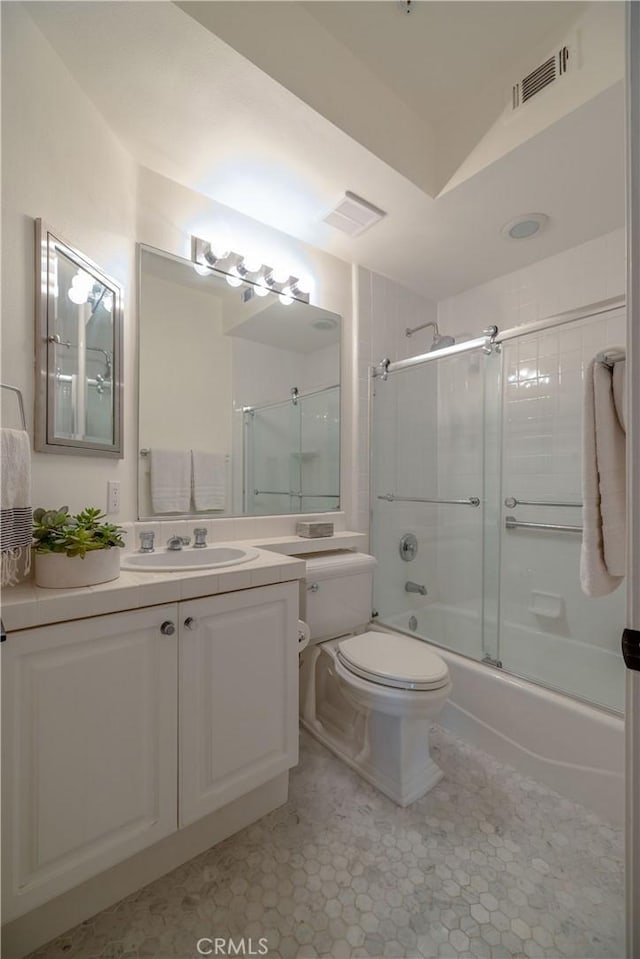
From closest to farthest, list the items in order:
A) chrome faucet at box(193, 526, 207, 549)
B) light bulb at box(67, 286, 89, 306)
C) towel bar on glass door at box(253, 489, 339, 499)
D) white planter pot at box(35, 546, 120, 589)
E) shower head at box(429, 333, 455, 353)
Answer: white planter pot at box(35, 546, 120, 589)
light bulb at box(67, 286, 89, 306)
chrome faucet at box(193, 526, 207, 549)
towel bar on glass door at box(253, 489, 339, 499)
shower head at box(429, 333, 455, 353)

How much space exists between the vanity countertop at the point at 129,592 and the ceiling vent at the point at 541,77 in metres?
1.92

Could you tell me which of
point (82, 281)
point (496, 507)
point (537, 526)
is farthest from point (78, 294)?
point (537, 526)

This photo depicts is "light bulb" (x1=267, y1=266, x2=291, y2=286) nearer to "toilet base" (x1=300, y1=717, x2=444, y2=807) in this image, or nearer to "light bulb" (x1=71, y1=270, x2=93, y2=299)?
"light bulb" (x1=71, y1=270, x2=93, y2=299)

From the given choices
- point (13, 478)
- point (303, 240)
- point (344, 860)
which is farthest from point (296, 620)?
point (303, 240)

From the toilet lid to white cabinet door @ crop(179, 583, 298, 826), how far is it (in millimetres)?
288

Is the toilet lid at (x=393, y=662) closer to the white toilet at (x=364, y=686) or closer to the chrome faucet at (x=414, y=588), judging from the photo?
the white toilet at (x=364, y=686)

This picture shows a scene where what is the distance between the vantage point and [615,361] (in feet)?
3.08


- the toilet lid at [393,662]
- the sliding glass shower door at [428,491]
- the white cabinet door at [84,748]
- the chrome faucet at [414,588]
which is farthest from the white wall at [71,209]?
the chrome faucet at [414,588]

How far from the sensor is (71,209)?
4.08ft

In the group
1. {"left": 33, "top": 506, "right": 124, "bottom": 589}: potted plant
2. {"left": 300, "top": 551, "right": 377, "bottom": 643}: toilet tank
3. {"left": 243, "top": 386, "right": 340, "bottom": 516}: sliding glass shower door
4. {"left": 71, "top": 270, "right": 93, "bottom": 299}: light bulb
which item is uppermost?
{"left": 71, "top": 270, "right": 93, "bottom": 299}: light bulb

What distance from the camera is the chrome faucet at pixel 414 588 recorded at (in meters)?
2.45

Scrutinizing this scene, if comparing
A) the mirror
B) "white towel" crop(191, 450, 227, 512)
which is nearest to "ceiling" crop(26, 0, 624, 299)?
the mirror

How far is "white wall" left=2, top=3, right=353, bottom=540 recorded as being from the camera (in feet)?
3.39

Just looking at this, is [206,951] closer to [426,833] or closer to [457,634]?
[426,833]
